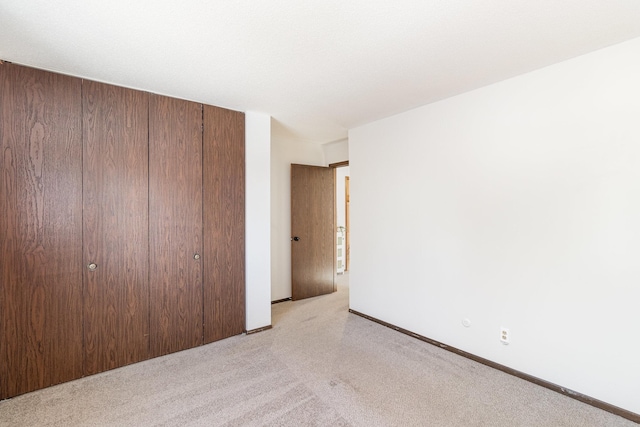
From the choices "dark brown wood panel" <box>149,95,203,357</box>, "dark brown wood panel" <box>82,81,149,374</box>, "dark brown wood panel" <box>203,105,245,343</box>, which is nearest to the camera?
"dark brown wood panel" <box>82,81,149,374</box>

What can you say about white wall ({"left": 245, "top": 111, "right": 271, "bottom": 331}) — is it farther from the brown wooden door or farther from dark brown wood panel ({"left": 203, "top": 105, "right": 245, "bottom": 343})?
the brown wooden door

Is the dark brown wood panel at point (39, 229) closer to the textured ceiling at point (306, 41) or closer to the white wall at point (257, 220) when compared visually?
the textured ceiling at point (306, 41)

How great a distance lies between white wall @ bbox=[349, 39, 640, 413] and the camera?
6.31 ft

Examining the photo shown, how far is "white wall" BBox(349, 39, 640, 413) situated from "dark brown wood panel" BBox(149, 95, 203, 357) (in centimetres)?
213

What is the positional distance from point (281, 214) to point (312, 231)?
57 centimetres

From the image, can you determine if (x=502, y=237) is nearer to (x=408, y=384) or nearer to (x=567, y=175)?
(x=567, y=175)

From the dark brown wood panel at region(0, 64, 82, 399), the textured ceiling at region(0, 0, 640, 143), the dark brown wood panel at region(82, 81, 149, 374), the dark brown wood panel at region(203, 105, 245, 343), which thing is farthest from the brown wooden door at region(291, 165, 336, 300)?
the dark brown wood panel at region(0, 64, 82, 399)

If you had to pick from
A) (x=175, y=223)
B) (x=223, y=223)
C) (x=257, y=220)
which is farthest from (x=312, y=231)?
(x=175, y=223)

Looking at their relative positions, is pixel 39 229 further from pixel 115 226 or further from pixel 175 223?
pixel 175 223

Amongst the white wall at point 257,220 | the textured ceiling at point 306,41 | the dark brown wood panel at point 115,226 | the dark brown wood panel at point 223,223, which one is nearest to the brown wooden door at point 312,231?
the white wall at point 257,220

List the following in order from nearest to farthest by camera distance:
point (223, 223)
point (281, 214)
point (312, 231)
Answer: point (223, 223)
point (281, 214)
point (312, 231)

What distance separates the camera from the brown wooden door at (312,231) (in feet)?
14.6

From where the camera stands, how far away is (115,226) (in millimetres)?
2482

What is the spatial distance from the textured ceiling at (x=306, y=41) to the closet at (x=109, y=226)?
1.02 feet
